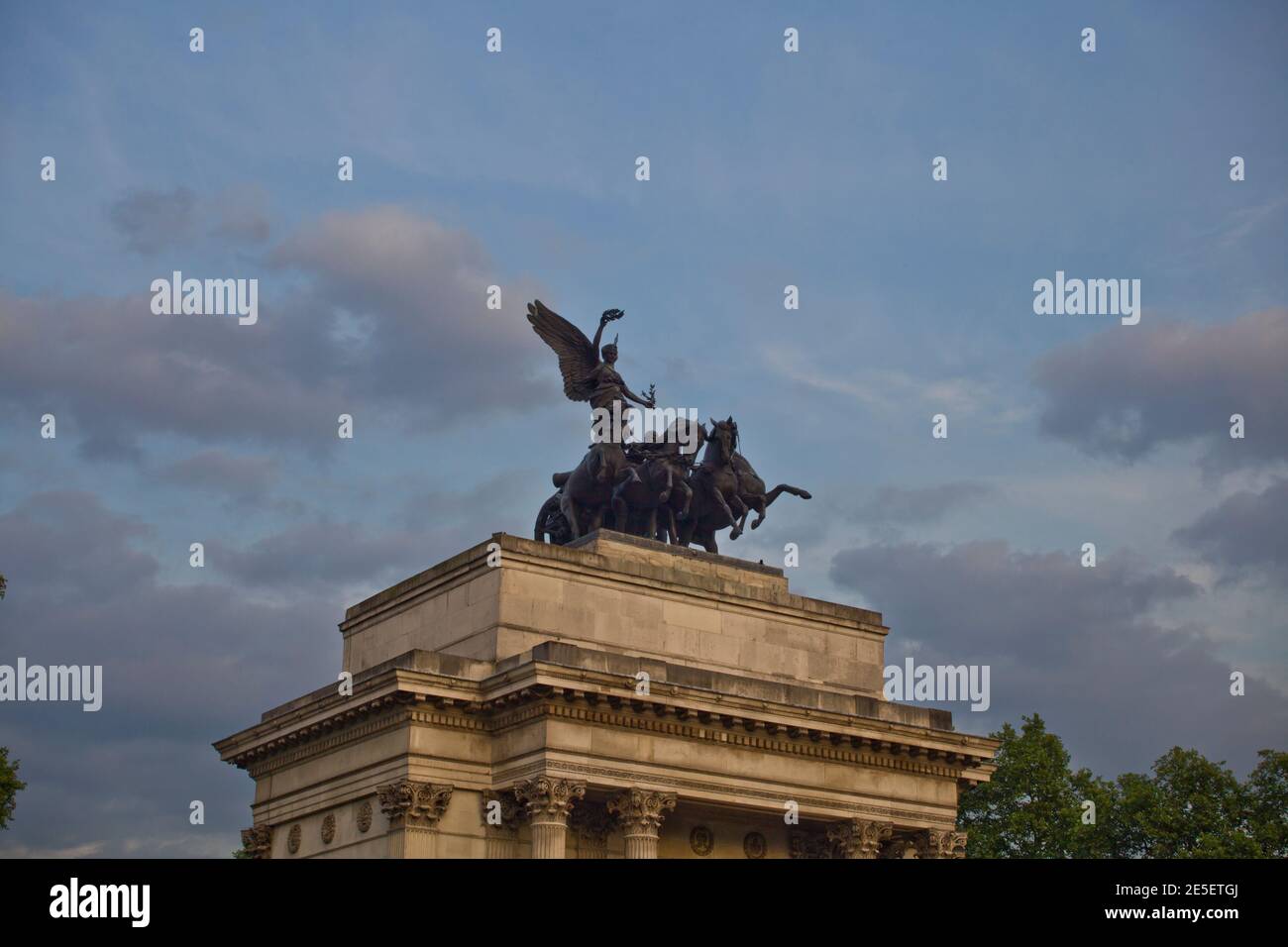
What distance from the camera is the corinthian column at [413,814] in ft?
135

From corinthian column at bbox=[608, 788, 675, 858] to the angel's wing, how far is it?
1187 centimetres

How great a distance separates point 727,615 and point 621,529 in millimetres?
3353

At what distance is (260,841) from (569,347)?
1448 centimetres

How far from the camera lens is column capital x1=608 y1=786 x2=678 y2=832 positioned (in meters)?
41.8

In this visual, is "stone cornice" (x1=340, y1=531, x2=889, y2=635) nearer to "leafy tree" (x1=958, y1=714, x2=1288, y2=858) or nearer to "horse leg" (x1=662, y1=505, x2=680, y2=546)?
"horse leg" (x1=662, y1=505, x2=680, y2=546)

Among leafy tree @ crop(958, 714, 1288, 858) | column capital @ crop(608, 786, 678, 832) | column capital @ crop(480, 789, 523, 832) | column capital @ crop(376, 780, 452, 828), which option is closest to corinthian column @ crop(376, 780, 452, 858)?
column capital @ crop(376, 780, 452, 828)

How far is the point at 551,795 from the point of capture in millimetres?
40781

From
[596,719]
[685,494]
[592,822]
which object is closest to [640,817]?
[592,822]

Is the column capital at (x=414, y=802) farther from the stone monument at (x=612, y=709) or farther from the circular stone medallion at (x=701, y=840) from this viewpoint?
the circular stone medallion at (x=701, y=840)

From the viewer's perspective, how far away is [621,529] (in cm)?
4816

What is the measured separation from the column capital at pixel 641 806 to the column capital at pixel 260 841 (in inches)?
383

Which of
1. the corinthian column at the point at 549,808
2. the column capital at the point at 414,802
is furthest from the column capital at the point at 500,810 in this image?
the corinthian column at the point at 549,808
